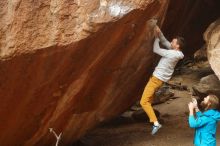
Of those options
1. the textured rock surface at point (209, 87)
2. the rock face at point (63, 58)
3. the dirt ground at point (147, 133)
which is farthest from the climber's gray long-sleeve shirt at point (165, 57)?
the textured rock surface at point (209, 87)

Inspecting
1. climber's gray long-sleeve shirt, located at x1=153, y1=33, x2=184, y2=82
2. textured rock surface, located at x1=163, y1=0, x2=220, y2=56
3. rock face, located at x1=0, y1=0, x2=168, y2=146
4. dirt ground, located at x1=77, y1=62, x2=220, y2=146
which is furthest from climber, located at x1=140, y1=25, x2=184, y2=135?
textured rock surface, located at x1=163, y1=0, x2=220, y2=56

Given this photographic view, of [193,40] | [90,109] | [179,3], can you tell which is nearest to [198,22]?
[193,40]

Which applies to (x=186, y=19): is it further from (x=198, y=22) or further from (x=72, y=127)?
(x=72, y=127)

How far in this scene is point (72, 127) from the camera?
9.30 meters

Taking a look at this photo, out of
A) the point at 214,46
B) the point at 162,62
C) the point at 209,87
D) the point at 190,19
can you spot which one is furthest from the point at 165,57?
the point at 190,19

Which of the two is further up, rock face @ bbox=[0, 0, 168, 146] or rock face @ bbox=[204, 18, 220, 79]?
rock face @ bbox=[0, 0, 168, 146]

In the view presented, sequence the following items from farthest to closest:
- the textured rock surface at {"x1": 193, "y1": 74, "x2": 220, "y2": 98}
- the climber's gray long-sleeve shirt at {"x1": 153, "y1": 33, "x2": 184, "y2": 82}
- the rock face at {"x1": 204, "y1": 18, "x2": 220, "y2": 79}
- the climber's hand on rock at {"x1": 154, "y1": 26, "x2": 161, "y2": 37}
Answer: the textured rock surface at {"x1": 193, "y1": 74, "x2": 220, "y2": 98}
the rock face at {"x1": 204, "y1": 18, "x2": 220, "y2": 79}
the climber's gray long-sleeve shirt at {"x1": 153, "y1": 33, "x2": 184, "y2": 82}
the climber's hand on rock at {"x1": 154, "y1": 26, "x2": 161, "y2": 37}

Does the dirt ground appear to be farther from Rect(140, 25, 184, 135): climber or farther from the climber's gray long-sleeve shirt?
the climber's gray long-sleeve shirt

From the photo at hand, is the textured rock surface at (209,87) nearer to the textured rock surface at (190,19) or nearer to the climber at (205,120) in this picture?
the textured rock surface at (190,19)

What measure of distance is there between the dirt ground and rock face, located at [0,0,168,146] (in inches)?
49.8

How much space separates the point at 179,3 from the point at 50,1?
448 cm

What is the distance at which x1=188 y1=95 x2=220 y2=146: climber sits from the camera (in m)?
7.29

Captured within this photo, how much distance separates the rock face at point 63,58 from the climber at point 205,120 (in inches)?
67.7

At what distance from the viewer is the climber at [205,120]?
729cm
